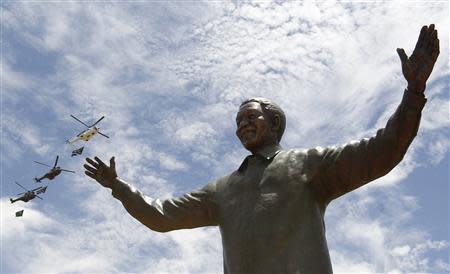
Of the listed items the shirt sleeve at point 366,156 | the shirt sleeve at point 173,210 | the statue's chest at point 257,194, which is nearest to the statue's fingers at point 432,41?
the shirt sleeve at point 366,156

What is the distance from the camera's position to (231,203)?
666cm

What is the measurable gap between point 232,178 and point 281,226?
105cm

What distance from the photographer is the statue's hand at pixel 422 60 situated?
5793 mm

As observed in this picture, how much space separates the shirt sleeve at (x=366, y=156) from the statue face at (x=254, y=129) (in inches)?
24.6

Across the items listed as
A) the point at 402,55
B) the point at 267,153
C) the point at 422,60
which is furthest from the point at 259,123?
the point at 422,60

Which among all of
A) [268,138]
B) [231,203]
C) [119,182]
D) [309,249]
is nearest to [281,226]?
[309,249]

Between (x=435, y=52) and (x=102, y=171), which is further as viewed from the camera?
(x=102, y=171)

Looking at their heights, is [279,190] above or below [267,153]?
below

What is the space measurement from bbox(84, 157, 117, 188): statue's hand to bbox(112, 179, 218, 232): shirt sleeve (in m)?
0.24

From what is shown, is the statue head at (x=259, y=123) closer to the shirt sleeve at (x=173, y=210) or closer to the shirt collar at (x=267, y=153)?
the shirt collar at (x=267, y=153)

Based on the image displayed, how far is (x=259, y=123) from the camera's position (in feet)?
23.0

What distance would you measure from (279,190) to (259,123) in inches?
38.4

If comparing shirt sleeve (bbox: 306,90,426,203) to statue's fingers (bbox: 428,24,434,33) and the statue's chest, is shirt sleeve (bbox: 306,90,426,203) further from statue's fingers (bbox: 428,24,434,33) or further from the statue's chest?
statue's fingers (bbox: 428,24,434,33)

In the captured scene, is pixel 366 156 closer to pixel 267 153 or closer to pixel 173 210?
pixel 267 153
